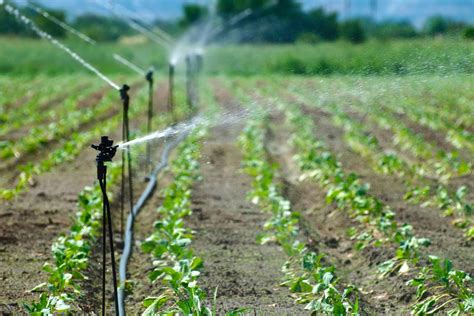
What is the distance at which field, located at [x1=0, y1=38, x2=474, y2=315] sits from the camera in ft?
17.5

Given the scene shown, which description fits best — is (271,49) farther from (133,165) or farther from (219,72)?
(133,165)

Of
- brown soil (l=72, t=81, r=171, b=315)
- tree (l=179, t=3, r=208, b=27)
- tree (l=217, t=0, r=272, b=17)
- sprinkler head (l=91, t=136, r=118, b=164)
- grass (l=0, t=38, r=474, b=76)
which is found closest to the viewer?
sprinkler head (l=91, t=136, r=118, b=164)

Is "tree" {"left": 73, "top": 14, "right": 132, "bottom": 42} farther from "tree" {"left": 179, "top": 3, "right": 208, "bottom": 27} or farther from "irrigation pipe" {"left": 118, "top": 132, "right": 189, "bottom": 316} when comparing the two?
"irrigation pipe" {"left": 118, "top": 132, "right": 189, "bottom": 316}

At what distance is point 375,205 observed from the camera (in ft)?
24.8

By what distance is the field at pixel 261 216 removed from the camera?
5328mm

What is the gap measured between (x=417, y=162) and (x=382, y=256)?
18.3 ft

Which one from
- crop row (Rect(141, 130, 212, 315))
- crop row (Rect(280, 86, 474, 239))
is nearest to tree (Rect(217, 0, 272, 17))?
crop row (Rect(280, 86, 474, 239))

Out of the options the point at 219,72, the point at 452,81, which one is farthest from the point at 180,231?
the point at 219,72

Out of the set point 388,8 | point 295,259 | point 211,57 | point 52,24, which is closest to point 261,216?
point 295,259

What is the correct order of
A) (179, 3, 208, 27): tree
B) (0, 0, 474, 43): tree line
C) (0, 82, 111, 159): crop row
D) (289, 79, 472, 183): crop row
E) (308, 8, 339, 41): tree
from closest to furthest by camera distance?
(289, 79, 472, 183): crop row → (0, 82, 111, 159): crop row → (0, 0, 474, 43): tree line → (308, 8, 339, 41): tree → (179, 3, 208, 27): tree

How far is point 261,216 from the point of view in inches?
313

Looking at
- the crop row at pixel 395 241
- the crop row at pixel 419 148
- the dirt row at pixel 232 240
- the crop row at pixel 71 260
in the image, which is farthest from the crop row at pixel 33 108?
the crop row at pixel 71 260

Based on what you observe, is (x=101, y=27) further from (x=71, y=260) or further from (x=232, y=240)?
(x=71, y=260)

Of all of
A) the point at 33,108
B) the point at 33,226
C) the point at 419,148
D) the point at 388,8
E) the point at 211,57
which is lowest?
the point at 211,57
